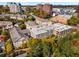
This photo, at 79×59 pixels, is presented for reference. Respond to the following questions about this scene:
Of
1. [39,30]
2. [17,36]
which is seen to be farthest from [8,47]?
[39,30]

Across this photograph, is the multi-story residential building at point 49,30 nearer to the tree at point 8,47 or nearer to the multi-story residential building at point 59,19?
the multi-story residential building at point 59,19

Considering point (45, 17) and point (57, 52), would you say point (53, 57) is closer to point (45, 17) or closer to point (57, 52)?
point (57, 52)

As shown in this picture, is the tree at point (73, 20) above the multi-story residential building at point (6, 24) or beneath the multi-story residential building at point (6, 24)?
above

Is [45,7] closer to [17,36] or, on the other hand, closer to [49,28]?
[49,28]

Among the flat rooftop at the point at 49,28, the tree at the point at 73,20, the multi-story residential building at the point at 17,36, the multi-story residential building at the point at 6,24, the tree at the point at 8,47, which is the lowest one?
the tree at the point at 8,47

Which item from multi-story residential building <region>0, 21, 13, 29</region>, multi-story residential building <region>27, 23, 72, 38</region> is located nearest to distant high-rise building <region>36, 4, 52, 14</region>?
multi-story residential building <region>27, 23, 72, 38</region>

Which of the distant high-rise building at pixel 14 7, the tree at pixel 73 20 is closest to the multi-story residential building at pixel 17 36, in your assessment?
the distant high-rise building at pixel 14 7

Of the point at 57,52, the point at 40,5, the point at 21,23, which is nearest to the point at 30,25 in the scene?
the point at 21,23

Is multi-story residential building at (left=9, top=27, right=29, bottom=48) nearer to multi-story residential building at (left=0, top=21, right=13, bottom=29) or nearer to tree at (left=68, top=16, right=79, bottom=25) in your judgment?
multi-story residential building at (left=0, top=21, right=13, bottom=29)
